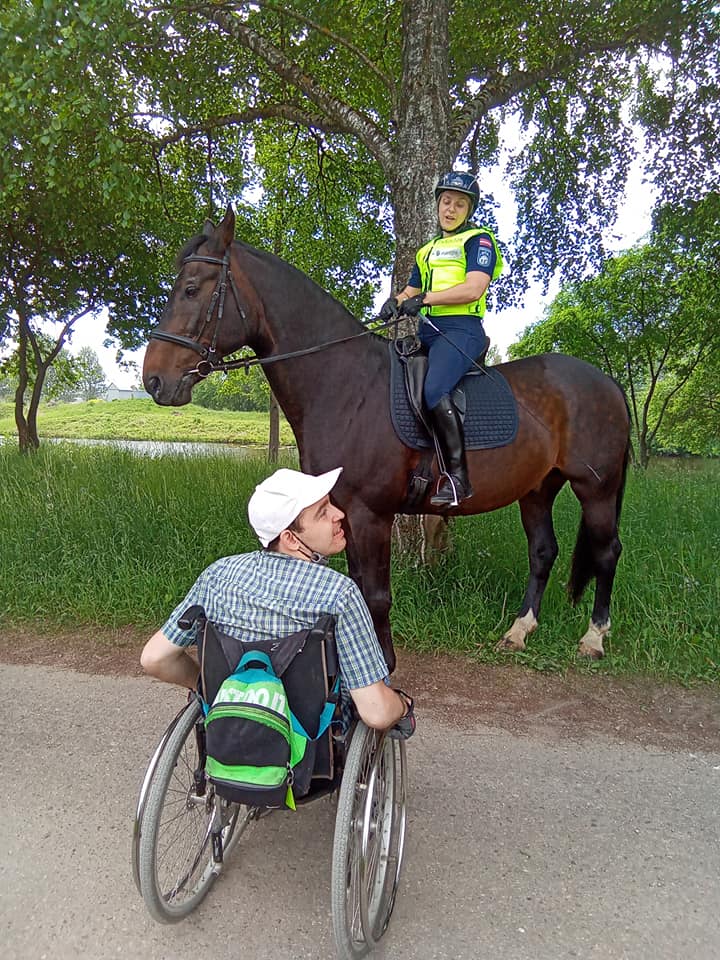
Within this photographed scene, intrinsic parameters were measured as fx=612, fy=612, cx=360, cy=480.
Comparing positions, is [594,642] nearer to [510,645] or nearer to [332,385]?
[510,645]

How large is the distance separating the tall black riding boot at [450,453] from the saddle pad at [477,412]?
0.10m

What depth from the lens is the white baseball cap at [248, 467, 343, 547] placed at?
187 cm

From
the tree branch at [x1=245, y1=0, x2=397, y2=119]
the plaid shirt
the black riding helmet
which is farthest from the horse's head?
the tree branch at [x1=245, y1=0, x2=397, y2=119]

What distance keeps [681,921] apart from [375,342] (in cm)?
320

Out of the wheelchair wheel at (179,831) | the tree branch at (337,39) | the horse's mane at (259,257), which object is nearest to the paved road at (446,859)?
the wheelchair wheel at (179,831)

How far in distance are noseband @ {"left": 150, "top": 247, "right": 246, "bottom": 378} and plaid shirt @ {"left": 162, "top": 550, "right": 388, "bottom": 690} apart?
1.95 meters

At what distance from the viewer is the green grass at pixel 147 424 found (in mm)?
31438

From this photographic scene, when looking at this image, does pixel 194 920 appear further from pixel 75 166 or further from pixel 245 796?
pixel 75 166

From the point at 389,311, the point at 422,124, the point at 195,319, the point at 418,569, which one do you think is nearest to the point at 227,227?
the point at 195,319

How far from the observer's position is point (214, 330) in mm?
3553

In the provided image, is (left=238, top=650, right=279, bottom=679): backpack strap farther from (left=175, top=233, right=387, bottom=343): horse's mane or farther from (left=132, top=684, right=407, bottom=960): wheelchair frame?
(left=175, top=233, right=387, bottom=343): horse's mane

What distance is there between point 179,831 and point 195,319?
8.41 feet

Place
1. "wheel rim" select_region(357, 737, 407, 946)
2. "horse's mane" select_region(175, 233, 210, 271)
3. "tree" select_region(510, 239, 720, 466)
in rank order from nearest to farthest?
1. "wheel rim" select_region(357, 737, 407, 946)
2. "horse's mane" select_region(175, 233, 210, 271)
3. "tree" select_region(510, 239, 720, 466)

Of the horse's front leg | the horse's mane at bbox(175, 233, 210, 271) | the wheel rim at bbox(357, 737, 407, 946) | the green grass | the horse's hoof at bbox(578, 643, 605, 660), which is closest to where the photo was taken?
the wheel rim at bbox(357, 737, 407, 946)
